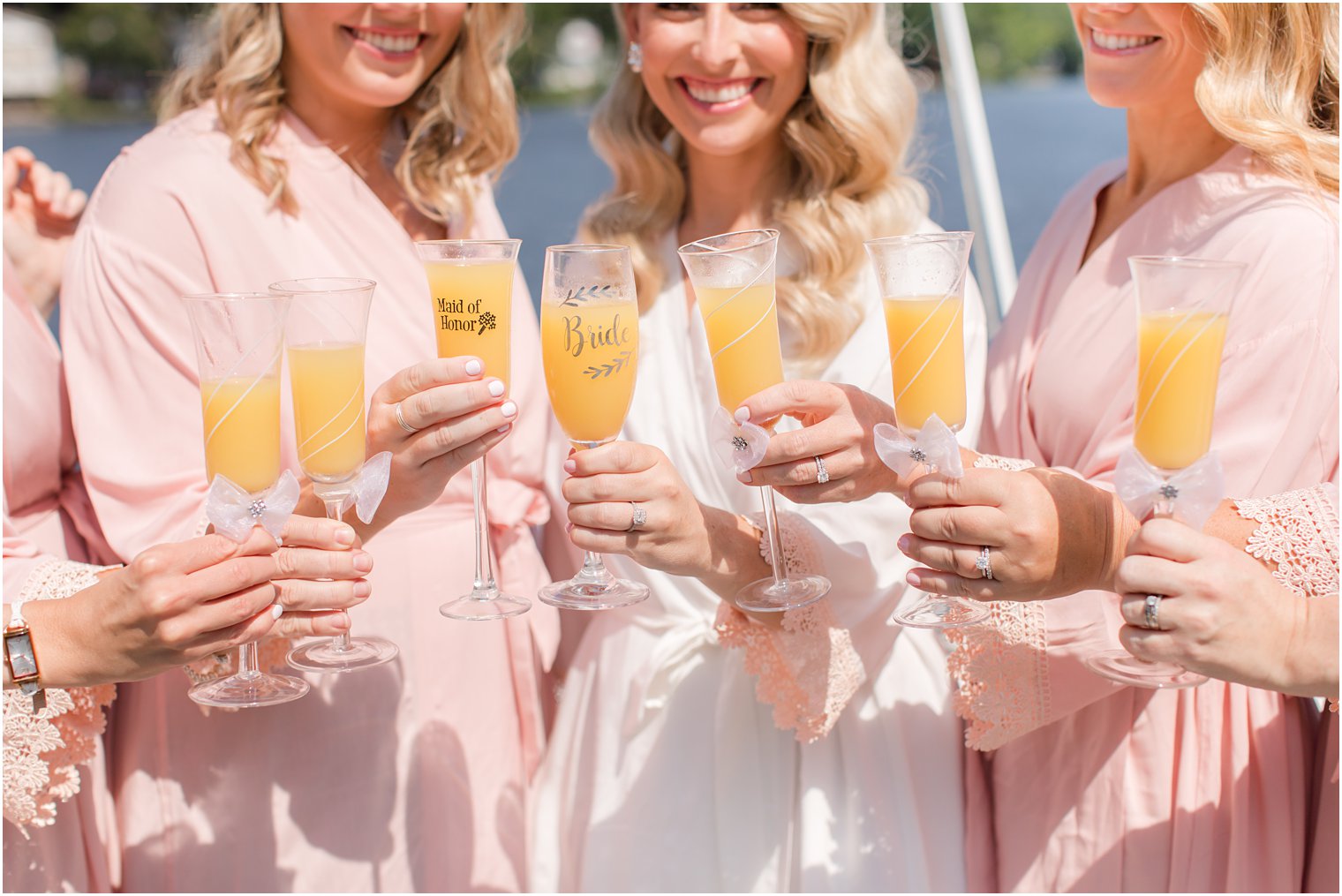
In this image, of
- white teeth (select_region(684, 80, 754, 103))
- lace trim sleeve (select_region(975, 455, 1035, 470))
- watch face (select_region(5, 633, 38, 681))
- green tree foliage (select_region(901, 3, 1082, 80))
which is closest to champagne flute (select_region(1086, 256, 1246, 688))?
lace trim sleeve (select_region(975, 455, 1035, 470))

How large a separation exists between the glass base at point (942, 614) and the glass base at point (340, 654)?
0.83 meters

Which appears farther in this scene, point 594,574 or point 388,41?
point 388,41

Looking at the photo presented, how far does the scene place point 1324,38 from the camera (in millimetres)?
2197

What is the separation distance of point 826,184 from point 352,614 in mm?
1391

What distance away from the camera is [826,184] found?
2.79 metres

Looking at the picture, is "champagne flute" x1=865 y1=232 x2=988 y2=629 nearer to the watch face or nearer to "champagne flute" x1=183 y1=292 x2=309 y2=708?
"champagne flute" x1=183 y1=292 x2=309 y2=708

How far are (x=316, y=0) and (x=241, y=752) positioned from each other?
1.53 metres

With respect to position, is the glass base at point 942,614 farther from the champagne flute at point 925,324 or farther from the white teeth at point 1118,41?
the white teeth at point 1118,41

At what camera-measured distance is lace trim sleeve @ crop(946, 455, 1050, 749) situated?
2.15 metres

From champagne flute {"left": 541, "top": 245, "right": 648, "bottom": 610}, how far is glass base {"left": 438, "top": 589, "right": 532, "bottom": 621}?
2.7 inches

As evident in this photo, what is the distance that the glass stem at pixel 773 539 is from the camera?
82.2 inches

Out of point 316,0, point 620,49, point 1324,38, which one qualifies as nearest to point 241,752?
point 316,0

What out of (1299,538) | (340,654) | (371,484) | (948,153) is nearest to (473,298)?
(371,484)

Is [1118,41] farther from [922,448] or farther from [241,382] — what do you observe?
[241,382]
